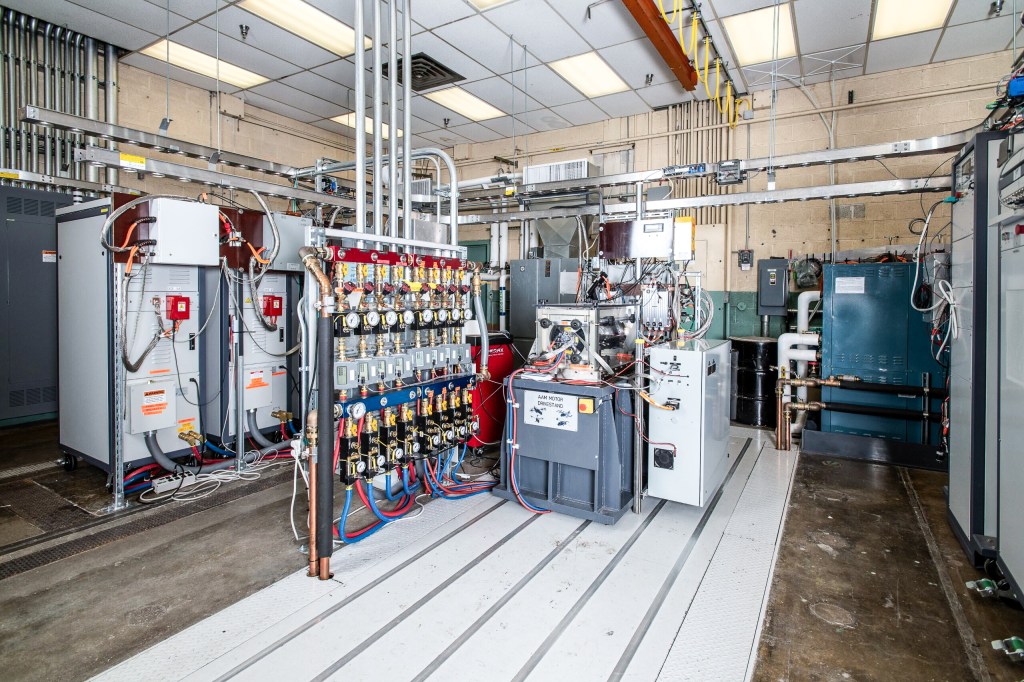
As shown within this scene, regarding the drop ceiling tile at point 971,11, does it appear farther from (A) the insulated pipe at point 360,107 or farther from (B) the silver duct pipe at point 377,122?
(A) the insulated pipe at point 360,107

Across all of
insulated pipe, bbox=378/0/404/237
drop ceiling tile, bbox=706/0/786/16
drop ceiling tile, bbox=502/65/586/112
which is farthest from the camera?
drop ceiling tile, bbox=502/65/586/112

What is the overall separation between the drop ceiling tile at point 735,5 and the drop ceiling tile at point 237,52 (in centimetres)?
430

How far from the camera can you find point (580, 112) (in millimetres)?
7141

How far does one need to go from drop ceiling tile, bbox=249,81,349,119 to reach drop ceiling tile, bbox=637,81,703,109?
149 inches

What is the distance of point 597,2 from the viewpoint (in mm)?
4551

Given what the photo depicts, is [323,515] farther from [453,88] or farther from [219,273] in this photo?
[453,88]

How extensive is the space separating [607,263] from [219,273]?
10.2 feet

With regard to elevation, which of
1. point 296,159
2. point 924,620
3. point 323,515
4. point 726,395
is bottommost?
point 924,620

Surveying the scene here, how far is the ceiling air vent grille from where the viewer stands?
5.62 meters

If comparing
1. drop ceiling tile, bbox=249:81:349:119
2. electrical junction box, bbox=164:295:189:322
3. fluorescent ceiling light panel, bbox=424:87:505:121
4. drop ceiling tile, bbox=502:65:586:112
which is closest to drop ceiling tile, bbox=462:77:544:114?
drop ceiling tile, bbox=502:65:586:112

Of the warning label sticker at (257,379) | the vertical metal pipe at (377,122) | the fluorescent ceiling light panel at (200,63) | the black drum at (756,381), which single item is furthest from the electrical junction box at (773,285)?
the fluorescent ceiling light panel at (200,63)

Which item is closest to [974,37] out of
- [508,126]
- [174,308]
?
[508,126]

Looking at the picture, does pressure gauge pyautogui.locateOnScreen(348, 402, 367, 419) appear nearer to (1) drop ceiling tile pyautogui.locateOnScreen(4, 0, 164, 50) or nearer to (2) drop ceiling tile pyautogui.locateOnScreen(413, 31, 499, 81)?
(2) drop ceiling tile pyautogui.locateOnScreen(413, 31, 499, 81)

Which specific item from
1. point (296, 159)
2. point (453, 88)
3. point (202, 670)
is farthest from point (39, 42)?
point (202, 670)
